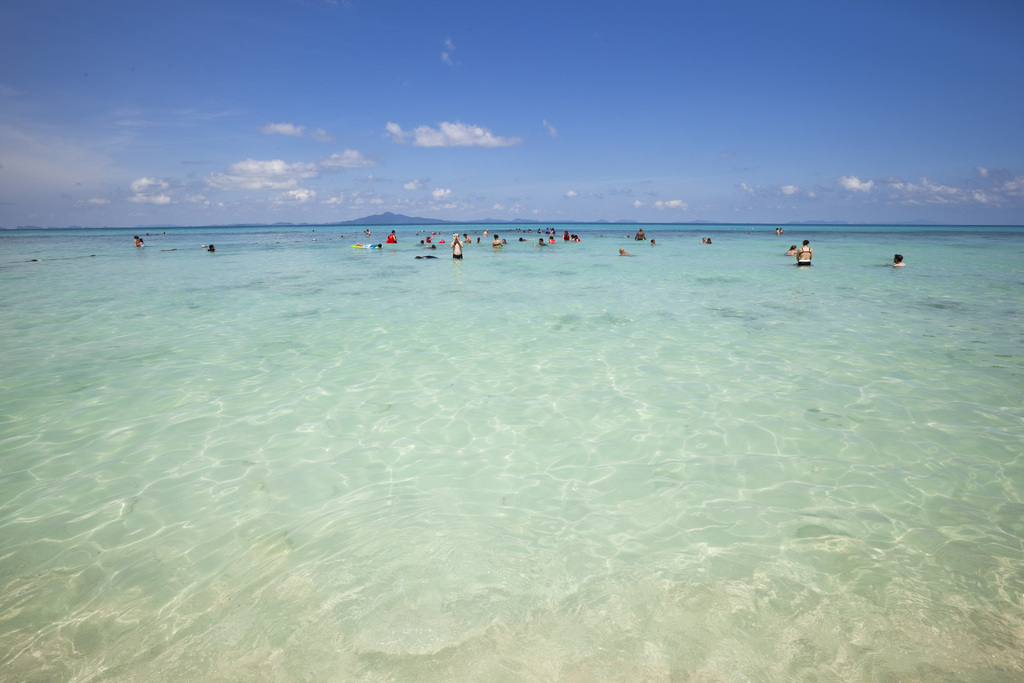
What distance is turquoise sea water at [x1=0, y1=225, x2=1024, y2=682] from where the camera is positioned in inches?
120

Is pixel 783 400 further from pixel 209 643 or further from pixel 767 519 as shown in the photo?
pixel 209 643

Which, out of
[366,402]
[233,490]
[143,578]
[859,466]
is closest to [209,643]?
[143,578]

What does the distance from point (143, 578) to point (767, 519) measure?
5.60 meters

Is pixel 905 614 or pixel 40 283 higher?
pixel 40 283

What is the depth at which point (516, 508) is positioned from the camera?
461 cm

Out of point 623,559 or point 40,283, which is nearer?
point 623,559

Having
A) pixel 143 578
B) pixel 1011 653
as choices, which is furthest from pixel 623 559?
pixel 143 578

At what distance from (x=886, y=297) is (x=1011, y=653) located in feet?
55.1

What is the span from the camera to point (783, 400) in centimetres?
702

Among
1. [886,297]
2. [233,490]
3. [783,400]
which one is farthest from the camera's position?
[886,297]

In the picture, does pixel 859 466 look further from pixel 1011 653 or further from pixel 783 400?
pixel 1011 653

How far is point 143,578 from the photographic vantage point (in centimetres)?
373

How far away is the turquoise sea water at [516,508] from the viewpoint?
3061 mm

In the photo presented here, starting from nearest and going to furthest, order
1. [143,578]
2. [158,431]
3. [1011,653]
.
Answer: [1011,653]
[143,578]
[158,431]
